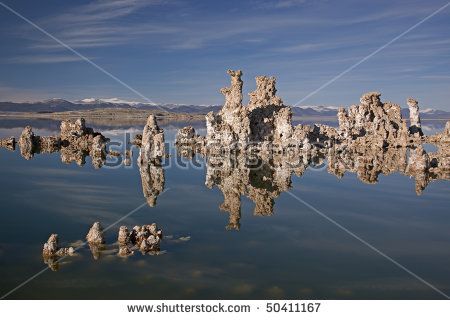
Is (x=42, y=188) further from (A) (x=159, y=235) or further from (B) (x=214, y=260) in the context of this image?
(B) (x=214, y=260)

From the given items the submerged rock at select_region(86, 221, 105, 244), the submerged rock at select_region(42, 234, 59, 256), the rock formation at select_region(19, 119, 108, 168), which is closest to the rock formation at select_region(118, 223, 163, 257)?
the submerged rock at select_region(86, 221, 105, 244)

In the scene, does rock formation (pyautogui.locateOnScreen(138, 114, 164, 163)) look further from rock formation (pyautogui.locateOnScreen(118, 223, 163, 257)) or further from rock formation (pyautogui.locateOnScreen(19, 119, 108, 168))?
rock formation (pyautogui.locateOnScreen(118, 223, 163, 257))

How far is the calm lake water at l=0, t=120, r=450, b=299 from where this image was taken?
1105 cm

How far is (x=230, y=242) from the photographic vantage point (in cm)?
1478

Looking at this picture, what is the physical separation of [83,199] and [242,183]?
9103 mm

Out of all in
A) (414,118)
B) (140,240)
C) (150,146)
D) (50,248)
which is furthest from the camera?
(414,118)

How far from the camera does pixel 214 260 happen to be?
13.0m

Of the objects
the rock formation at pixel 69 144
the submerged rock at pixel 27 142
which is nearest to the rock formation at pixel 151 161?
the rock formation at pixel 69 144

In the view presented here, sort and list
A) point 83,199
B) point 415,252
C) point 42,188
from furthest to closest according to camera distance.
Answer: point 42,188 → point 83,199 → point 415,252

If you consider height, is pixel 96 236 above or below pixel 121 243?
above

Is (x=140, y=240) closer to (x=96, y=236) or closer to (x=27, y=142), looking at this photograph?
(x=96, y=236)

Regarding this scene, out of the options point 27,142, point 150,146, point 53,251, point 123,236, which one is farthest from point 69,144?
point 53,251

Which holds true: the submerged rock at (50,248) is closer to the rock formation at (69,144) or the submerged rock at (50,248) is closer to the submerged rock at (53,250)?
the submerged rock at (53,250)

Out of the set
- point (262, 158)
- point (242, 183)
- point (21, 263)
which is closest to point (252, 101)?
point (262, 158)
